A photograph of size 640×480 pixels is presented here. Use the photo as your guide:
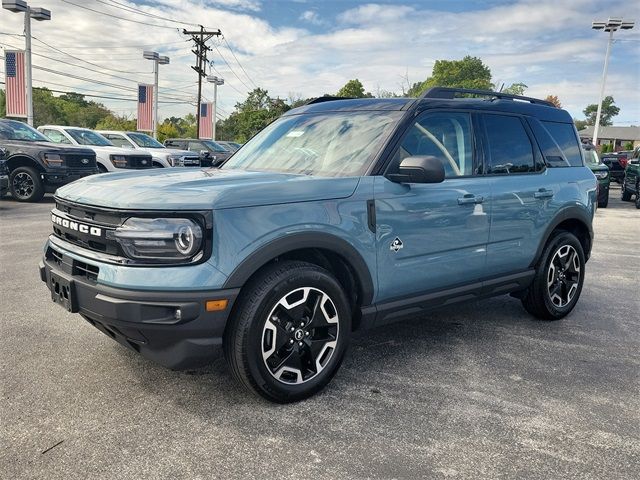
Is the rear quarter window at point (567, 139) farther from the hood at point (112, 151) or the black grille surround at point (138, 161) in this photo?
the hood at point (112, 151)

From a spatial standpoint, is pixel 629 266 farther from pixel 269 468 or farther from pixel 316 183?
pixel 269 468

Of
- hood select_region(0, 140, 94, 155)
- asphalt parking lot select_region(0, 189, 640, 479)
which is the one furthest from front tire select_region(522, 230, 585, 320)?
hood select_region(0, 140, 94, 155)

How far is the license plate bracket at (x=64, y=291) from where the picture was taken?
2.84 meters

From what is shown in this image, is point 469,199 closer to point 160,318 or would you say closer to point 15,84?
point 160,318

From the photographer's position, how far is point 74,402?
2969mm

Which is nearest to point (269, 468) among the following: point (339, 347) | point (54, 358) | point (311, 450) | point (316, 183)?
point (311, 450)

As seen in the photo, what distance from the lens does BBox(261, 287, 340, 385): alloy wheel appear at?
9.62 feet

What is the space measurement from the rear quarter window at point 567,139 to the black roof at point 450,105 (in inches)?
2.2

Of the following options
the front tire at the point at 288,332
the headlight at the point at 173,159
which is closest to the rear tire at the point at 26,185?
the headlight at the point at 173,159

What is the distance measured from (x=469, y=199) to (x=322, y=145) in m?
1.13

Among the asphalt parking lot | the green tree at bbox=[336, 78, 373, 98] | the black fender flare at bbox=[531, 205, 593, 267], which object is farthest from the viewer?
the green tree at bbox=[336, 78, 373, 98]

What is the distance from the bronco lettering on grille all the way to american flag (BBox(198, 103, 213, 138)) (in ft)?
127

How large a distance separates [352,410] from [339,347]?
1.23 ft

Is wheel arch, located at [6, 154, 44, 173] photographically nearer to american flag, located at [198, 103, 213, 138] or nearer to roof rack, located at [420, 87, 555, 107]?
roof rack, located at [420, 87, 555, 107]
